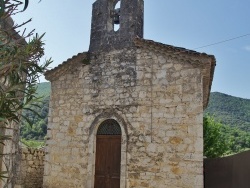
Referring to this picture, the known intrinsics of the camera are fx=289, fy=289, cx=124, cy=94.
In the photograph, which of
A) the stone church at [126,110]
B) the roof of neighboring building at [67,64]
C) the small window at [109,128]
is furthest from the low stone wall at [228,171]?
the roof of neighboring building at [67,64]

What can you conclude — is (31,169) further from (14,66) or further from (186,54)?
(14,66)

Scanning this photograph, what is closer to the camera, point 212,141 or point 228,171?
point 228,171

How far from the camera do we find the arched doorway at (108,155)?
27.7 feet

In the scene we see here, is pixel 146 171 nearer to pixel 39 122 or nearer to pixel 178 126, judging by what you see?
pixel 178 126

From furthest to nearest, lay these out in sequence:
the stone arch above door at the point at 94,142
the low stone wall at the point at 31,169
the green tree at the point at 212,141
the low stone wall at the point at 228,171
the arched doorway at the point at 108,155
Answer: the green tree at the point at 212,141 → the low stone wall at the point at 31,169 → the arched doorway at the point at 108,155 → the stone arch above door at the point at 94,142 → the low stone wall at the point at 228,171

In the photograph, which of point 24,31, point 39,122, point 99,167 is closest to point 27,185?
point 99,167

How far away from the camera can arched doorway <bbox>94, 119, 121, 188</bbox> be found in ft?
27.7

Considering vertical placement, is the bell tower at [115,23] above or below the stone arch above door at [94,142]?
above

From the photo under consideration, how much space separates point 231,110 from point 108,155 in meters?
35.3

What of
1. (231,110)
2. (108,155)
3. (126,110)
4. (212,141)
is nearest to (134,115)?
(126,110)

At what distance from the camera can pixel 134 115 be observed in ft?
27.5

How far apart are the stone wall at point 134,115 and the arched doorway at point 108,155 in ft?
0.64

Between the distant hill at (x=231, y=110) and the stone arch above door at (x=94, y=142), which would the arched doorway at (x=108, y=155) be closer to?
the stone arch above door at (x=94, y=142)

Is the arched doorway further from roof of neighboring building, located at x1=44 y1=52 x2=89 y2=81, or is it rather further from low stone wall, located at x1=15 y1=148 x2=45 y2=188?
low stone wall, located at x1=15 y1=148 x2=45 y2=188
